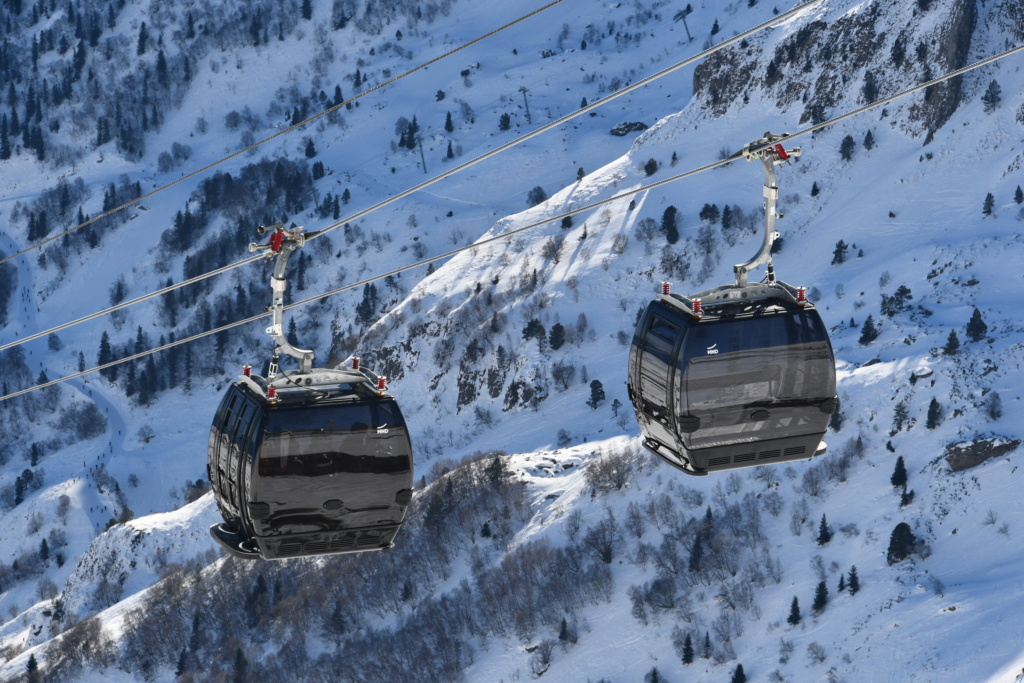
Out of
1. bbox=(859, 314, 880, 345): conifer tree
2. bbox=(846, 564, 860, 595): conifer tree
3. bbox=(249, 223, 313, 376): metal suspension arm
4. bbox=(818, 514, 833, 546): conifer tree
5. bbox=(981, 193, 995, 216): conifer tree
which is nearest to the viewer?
bbox=(249, 223, 313, 376): metal suspension arm

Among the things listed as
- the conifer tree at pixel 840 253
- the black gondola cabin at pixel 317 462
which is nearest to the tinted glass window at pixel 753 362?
the black gondola cabin at pixel 317 462

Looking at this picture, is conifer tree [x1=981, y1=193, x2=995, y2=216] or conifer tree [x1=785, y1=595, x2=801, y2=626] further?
conifer tree [x1=981, y1=193, x2=995, y2=216]

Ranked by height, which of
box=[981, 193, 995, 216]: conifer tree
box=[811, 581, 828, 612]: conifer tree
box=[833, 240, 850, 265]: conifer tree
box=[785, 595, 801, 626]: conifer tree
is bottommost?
box=[785, 595, 801, 626]: conifer tree

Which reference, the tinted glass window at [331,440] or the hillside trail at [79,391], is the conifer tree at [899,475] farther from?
the hillside trail at [79,391]

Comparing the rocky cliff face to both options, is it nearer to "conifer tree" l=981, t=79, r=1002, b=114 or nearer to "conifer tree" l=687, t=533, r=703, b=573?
"conifer tree" l=981, t=79, r=1002, b=114

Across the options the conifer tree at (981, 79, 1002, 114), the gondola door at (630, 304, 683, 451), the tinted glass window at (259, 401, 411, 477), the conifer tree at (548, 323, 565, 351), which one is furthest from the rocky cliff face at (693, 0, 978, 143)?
the tinted glass window at (259, 401, 411, 477)

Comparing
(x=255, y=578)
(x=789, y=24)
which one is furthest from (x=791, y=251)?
(x=255, y=578)

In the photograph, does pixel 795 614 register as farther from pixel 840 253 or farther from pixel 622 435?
pixel 840 253
